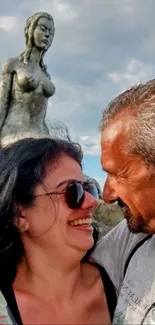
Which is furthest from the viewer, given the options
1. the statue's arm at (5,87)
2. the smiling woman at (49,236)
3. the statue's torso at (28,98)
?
the statue's arm at (5,87)

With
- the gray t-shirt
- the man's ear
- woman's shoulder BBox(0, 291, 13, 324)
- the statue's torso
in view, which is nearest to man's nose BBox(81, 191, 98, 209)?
the gray t-shirt

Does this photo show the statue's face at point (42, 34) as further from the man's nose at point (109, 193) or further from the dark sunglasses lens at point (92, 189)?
the man's nose at point (109, 193)

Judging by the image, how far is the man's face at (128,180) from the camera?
7.38 feet

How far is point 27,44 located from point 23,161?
9562mm

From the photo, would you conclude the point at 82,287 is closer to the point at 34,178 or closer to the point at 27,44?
the point at 34,178

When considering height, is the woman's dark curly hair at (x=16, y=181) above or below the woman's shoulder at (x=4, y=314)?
above

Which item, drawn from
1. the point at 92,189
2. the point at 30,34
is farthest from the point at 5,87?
the point at 92,189

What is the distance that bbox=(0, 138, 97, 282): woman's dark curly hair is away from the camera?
2709mm

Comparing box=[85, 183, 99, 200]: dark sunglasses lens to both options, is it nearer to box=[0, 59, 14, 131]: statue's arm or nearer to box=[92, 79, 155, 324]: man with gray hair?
box=[92, 79, 155, 324]: man with gray hair

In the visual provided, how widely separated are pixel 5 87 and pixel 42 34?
132 centimetres

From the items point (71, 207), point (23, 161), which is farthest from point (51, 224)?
point (23, 161)

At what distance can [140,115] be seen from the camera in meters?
2.26

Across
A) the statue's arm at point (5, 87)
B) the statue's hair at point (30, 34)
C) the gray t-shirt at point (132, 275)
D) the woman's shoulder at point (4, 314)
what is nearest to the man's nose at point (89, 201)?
the gray t-shirt at point (132, 275)

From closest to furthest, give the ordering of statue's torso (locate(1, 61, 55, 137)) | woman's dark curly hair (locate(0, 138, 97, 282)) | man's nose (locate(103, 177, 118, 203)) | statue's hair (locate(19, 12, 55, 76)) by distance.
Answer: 1. man's nose (locate(103, 177, 118, 203))
2. woman's dark curly hair (locate(0, 138, 97, 282))
3. statue's torso (locate(1, 61, 55, 137))
4. statue's hair (locate(19, 12, 55, 76))
